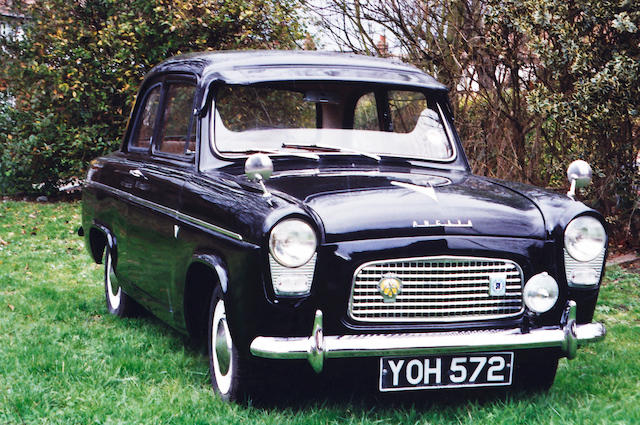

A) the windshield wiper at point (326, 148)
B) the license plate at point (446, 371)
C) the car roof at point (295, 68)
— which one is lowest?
the license plate at point (446, 371)

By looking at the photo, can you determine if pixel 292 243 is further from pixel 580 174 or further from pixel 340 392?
pixel 580 174

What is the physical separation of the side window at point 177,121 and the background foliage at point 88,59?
297 inches

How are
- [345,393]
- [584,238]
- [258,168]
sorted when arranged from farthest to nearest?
[345,393]
[584,238]
[258,168]

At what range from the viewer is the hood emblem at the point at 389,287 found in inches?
145

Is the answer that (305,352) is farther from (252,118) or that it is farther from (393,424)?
(252,118)

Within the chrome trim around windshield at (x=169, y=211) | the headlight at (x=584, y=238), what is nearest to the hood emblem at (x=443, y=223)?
the headlight at (x=584, y=238)

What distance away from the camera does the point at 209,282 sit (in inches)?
173

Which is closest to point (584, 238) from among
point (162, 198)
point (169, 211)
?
point (169, 211)

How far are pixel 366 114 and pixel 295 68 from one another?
0.52m

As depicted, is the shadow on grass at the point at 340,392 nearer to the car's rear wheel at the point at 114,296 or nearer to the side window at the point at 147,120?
the car's rear wheel at the point at 114,296

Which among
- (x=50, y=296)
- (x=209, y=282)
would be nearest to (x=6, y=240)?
(x=50, y=296)

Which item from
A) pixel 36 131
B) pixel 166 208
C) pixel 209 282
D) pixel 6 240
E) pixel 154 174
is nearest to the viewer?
pixel 209 282

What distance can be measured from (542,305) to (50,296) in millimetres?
4174

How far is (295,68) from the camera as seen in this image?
16.1ft
